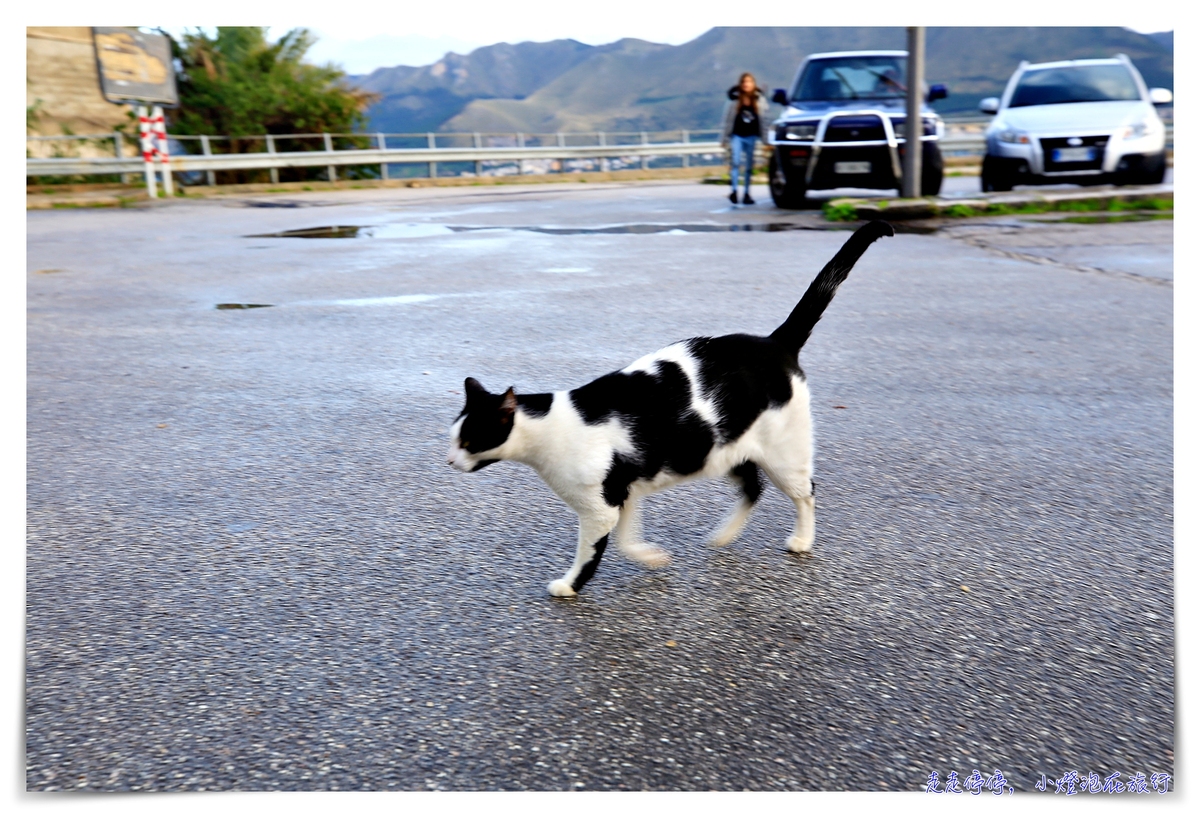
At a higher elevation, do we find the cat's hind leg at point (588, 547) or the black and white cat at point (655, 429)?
the black and white cat at point (655, 429)

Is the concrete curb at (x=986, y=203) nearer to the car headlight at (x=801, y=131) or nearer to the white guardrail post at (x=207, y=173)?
the car headlight at (x=801, y=131)

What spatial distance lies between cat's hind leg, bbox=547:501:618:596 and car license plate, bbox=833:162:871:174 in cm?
1122

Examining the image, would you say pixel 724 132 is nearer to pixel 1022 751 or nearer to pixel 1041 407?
pixel 1041 407

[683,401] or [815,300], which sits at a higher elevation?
[815,300]

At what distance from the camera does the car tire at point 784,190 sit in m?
13.9

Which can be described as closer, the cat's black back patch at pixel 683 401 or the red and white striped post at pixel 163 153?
the cat's black back patch at pixel 683 401

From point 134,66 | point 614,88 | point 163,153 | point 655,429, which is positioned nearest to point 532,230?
point 655,429

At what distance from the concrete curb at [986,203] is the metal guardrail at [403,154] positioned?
908cm

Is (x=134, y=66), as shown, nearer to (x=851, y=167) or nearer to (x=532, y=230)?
(x=532, y=230)

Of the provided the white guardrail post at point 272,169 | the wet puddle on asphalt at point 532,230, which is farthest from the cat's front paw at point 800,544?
the white guardrail post at point 272,169

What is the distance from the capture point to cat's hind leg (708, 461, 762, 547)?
326cm

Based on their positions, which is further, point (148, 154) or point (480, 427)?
point (148, 154)

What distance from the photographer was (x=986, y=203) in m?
12.7

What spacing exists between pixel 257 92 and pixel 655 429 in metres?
27.7
